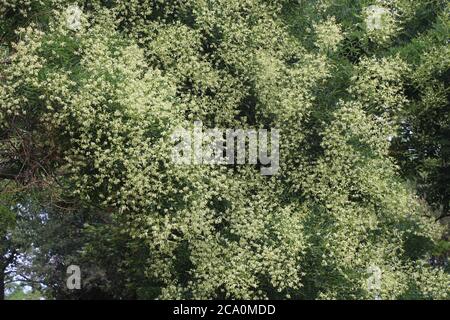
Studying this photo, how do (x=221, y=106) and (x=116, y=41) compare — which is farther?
(x=221, y=106)

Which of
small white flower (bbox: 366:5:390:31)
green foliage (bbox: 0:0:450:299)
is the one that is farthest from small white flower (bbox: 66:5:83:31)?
small white flower (bbox: 366:5:390:31)

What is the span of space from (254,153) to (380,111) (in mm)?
3963

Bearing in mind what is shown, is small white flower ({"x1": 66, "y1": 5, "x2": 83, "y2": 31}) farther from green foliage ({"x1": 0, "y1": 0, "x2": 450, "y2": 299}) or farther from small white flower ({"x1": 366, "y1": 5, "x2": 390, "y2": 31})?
small white flower ({"x1": 366, "y1": 5, "x2": 390, "y2": 31})

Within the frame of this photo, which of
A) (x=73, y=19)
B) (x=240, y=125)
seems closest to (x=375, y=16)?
(x=240, y=125)

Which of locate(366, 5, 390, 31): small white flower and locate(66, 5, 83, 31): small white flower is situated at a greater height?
locate(366, 5, 390, 31): small white flower

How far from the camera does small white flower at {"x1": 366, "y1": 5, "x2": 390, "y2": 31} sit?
20969 mm

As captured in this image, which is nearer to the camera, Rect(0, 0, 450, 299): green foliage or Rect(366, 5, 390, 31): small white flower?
Rect(0, 0, 450, 299): green foliage

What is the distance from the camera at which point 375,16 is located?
68.9 ft

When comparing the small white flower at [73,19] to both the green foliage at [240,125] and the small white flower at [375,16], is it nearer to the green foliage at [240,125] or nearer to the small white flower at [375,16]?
the green foliage at [240,125]

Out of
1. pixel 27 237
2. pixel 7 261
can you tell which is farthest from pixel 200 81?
pixel 7 261

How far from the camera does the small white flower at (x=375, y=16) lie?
21.0m
